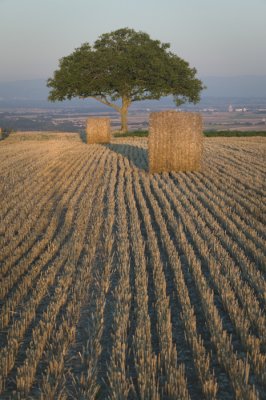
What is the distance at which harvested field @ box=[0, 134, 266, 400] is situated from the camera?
3928 millimetres

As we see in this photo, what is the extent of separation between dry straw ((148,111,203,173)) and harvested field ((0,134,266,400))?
15.7 ft

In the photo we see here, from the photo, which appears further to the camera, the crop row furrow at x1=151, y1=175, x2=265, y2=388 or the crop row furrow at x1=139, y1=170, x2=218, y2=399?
the crop row furrow at x1=151, y1=175, x2=265, y2=388

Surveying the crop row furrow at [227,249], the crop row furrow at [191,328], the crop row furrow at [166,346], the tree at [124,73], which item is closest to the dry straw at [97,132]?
the tree at [124,73]

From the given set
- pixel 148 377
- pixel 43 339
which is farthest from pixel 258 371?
pixel 43 339

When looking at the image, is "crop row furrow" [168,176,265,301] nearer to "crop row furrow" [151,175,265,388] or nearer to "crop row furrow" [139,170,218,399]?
"crop row furrow" [151,175,265,388]

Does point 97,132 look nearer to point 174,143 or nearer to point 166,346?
point 174,143

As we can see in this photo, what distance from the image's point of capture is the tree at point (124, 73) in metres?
42.8

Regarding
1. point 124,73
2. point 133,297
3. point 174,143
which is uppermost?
point 124,73

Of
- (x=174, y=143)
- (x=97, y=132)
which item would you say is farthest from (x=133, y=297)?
(x=97, y=132)

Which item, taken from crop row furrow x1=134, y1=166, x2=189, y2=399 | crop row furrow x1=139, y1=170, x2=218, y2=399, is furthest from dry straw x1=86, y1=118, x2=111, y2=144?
crop row furrow x1=134, y1=166, x2=189, y2=399

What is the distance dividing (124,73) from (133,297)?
129 ft

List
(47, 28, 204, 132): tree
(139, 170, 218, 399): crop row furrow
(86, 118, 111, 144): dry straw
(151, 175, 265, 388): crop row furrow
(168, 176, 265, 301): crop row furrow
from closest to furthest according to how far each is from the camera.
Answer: (139, 170, 218, 399): crop row furrow → (151, 175, 265, 388): crop row furrow → (168, 176, 265, 301): crop row furrow → (86, 118, 111, 144): dry straw → (47, 28, 204, 132): tree

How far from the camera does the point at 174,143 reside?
53.3ft

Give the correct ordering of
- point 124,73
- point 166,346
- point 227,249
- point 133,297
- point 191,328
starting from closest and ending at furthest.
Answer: point 166,346, point 191,328, point 133,297, point 227,249, point 124,73
